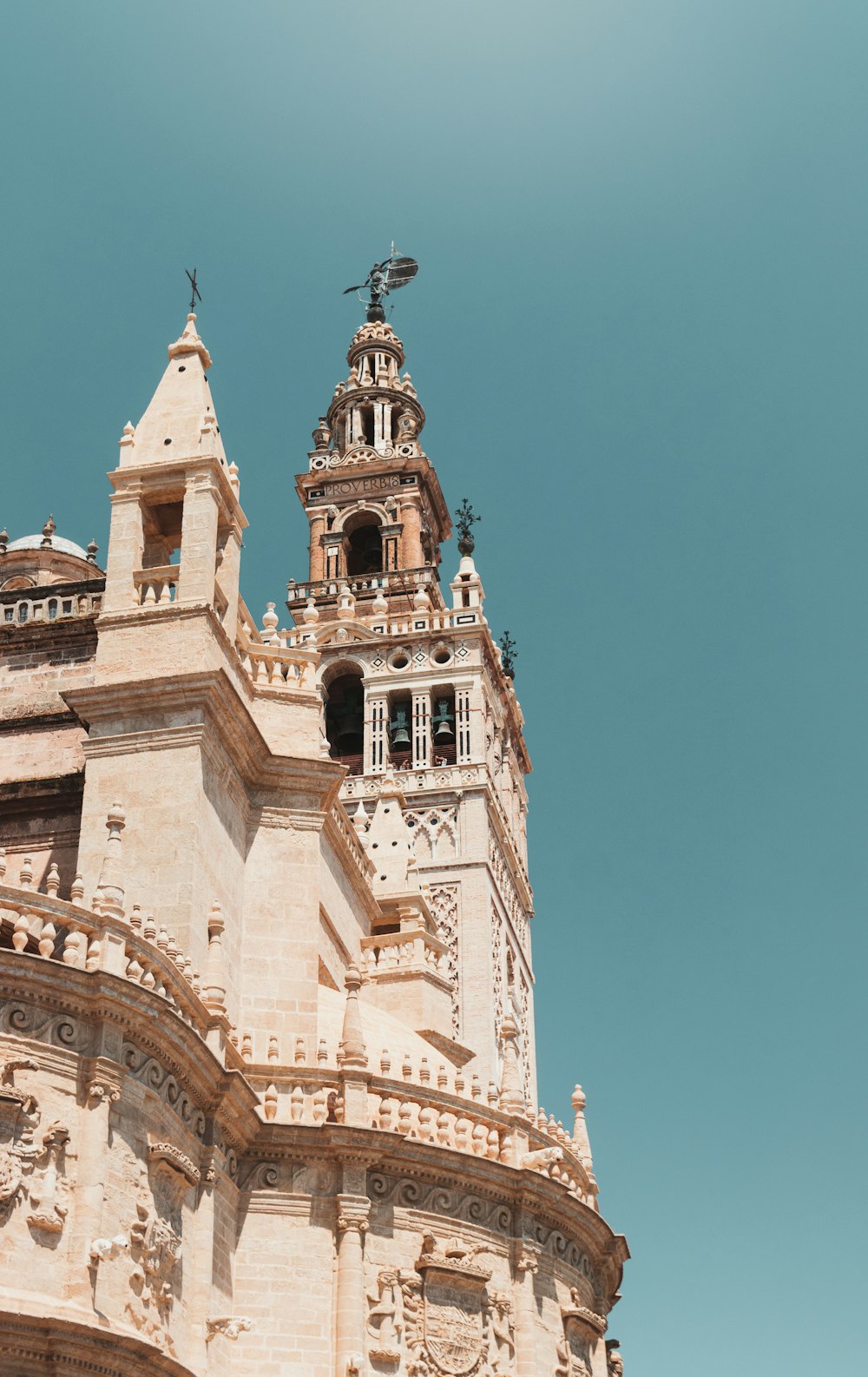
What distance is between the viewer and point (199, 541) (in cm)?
2689

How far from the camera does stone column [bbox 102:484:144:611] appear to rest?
87.8 ft

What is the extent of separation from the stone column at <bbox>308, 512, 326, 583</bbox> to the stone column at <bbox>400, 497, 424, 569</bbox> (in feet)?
9.28

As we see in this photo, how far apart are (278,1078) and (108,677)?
5.86m

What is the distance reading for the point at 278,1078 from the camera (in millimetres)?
24328

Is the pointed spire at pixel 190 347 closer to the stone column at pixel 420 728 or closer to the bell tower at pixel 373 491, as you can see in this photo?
the stone column at pixel 420 728

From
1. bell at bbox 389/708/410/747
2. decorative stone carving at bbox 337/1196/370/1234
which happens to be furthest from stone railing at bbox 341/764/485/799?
decorative stone carving at bbox 337/1196/370/1234

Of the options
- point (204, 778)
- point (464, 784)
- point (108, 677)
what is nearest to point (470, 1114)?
point (204, 778)

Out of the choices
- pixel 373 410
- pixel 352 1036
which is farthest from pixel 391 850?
pixel 373 410

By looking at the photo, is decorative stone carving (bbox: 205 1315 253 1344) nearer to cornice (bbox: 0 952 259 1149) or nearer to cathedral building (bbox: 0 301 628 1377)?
cathedral building (bbox: 0 301 628 1377)

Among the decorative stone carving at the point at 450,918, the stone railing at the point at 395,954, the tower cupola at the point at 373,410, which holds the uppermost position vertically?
the tower cupola at the point at 373,410

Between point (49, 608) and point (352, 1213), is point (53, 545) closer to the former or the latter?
point (49, 608)

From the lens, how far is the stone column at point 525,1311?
2416cm

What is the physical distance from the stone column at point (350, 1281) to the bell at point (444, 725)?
3405 cm

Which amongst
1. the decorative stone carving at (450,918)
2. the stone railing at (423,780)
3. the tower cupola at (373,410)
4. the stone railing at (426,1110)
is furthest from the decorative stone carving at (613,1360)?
the tower cupola at (373,410)
